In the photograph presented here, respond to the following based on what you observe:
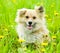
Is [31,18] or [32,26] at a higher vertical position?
[31,18]

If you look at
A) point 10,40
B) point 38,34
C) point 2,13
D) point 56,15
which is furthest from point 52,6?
point 10,40

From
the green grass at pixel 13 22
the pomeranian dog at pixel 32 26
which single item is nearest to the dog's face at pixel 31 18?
the pomeranian dog at pixel 32 26

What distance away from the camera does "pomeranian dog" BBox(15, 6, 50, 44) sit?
6812mm

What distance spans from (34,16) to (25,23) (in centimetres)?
25

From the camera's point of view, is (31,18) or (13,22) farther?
(13,22)

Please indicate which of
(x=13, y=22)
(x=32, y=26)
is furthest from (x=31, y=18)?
(x=13, y=22)

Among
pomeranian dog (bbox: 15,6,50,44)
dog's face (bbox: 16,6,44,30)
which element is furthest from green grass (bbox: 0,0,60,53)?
dog's face (bbox: 16,6,44,30)

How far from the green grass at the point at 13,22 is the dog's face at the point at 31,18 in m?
0.35

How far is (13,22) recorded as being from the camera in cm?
773

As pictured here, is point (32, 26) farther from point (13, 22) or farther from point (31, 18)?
point (13, 22)

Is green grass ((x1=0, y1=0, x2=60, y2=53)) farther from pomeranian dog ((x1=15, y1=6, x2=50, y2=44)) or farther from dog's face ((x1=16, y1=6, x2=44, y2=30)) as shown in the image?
dog's face ((x1=16, y1=6, x2=44, y2=30))

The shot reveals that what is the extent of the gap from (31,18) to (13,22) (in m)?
1.01

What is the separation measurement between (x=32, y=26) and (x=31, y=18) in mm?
194

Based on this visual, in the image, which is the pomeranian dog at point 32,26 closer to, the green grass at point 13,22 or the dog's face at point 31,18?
the dog's face at point 31,18
